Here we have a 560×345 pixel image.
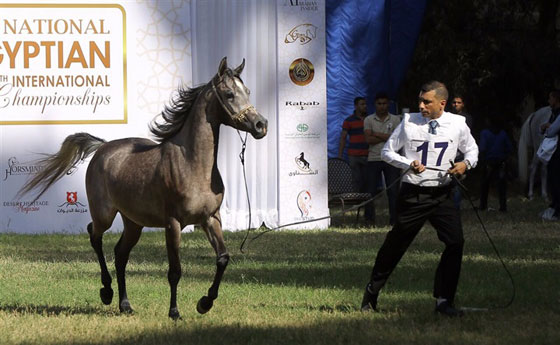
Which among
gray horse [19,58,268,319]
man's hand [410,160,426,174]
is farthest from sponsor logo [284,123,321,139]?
man's hand [410,160,426,174]

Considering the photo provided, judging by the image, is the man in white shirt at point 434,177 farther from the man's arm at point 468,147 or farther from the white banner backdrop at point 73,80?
the white banner backdrop at point 73,80

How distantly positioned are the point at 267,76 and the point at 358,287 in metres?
7.60

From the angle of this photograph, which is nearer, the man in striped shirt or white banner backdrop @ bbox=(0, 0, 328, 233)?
white banner backdrop @ bbox=(0, 0, 328, 233)

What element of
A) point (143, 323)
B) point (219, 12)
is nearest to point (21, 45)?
point (219, 12)

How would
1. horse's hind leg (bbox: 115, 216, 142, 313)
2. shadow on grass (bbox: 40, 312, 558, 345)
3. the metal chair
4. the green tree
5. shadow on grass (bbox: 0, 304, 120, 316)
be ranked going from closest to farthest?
1. shadow on grass (bbox: 40, 312, 558, 345)
2. shadow on grass (bbox: 0, 304, 120, 316)
3. horse's hind leg (bbox: 115, 216, 142, 313)
4. the metal chair
5. the green tree

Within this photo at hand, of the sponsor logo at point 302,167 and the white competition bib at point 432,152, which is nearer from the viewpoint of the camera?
the white competition bib at point 432,152

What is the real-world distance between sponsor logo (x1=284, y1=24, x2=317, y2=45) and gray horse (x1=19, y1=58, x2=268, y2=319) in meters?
8.21

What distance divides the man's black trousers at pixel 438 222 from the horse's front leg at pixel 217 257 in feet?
4.46

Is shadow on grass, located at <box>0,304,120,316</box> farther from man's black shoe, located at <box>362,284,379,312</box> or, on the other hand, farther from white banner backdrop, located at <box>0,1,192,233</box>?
white banner backdrop, located at <box>0,1,192,233</box>

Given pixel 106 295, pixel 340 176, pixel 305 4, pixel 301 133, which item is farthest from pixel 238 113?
pixel 340 176

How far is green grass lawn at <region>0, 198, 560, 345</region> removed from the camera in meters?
7.97

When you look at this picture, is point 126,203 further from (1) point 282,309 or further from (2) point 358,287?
(2) point 358,287

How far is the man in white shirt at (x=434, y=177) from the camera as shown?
336 inches

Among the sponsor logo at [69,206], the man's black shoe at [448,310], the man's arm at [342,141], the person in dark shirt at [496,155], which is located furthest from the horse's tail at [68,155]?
the person in dark shirt at [496,155]
